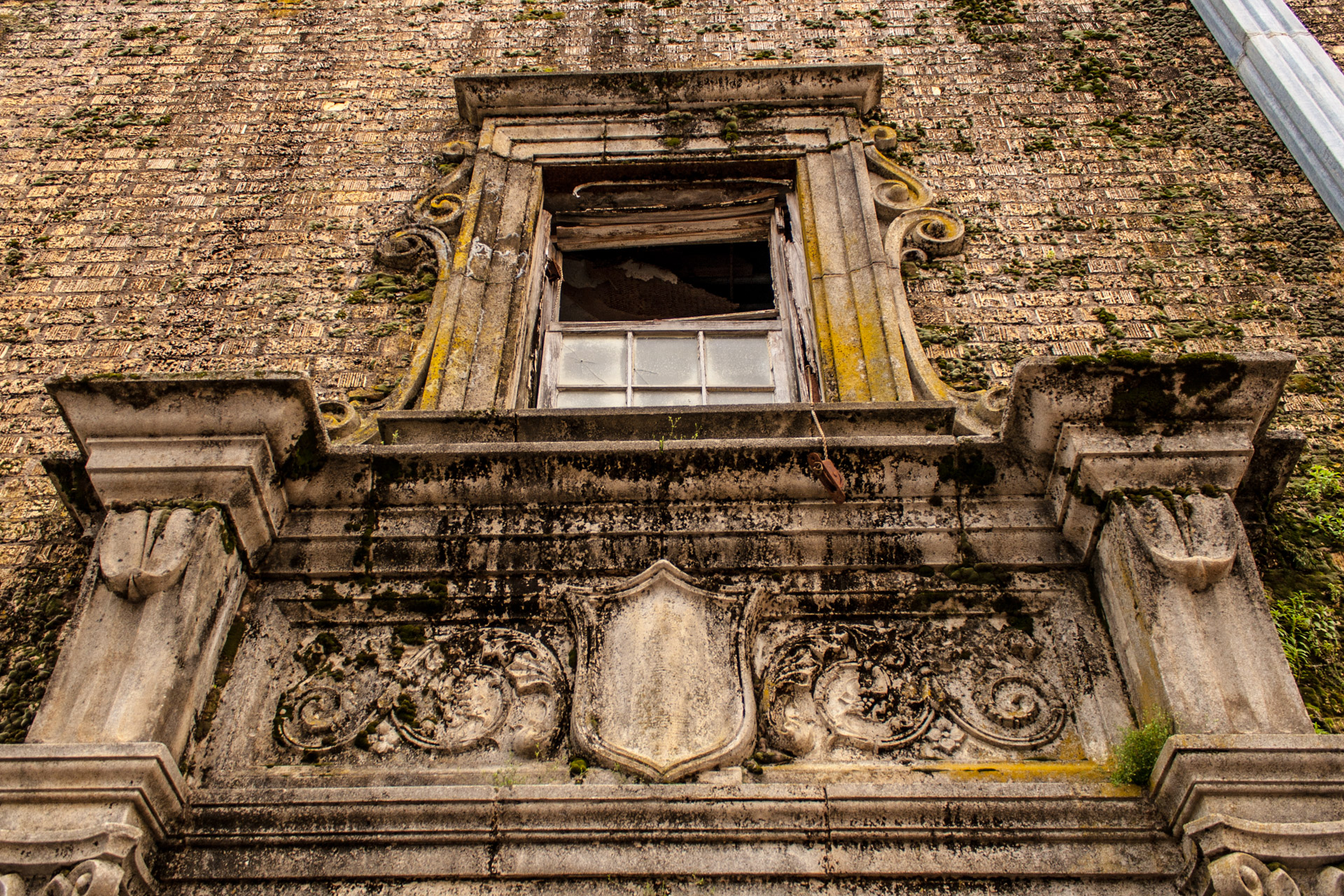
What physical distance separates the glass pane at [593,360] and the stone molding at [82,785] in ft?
7.51

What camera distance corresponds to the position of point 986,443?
3.37 metres

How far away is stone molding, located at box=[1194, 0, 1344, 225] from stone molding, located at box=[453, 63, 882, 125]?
6.60 feet

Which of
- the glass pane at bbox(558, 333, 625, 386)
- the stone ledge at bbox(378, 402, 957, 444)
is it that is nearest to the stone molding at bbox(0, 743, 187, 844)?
the stone ledge at bbox(378, 402, 957, 444)

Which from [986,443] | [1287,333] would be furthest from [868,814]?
[1287,333]

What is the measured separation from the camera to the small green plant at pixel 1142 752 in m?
2.69

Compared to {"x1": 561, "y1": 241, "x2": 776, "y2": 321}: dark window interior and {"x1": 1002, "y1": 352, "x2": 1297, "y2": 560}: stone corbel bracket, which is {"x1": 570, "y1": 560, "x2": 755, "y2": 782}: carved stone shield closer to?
{"x1": 1002, "y1": 352, "x2": 1297, "y2": 560}: stone corbel bracket

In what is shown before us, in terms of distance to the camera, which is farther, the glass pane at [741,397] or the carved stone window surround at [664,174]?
the glass pane at [741,397]

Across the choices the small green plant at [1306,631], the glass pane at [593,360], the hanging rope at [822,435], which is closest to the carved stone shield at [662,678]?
the hanging rope at [822,435]

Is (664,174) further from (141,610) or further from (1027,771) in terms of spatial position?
(1027,771)

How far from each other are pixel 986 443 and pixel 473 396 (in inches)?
77.4

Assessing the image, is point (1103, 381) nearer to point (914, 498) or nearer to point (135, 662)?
Answer: point (914, 498)

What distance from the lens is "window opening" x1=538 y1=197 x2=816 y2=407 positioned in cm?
443

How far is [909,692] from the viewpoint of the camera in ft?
9.92

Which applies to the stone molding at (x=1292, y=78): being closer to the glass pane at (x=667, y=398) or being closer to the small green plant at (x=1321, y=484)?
the small green plant at (x=1321, y=484)
